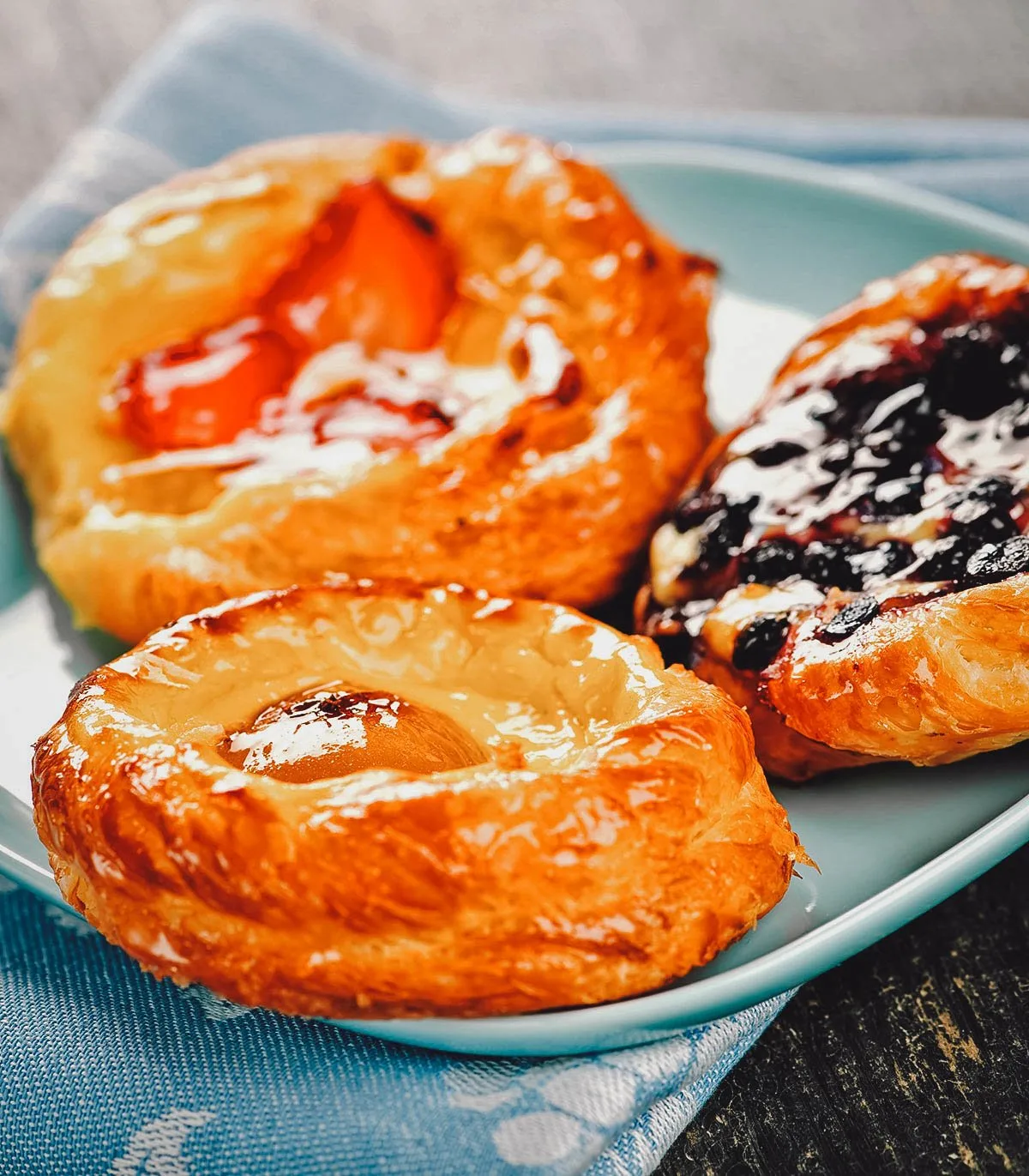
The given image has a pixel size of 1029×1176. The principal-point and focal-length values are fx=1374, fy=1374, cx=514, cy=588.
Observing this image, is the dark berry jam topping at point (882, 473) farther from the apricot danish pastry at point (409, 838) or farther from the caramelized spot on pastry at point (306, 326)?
the caramelized spot on pastry at point (306, 326)

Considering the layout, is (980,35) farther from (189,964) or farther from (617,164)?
(189,964)

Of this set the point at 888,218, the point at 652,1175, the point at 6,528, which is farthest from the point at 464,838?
the point at 888,218

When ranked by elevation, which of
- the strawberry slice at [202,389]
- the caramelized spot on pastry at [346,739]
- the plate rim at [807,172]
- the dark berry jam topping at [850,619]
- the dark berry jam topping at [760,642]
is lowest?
the strawberry slice at [202,389]

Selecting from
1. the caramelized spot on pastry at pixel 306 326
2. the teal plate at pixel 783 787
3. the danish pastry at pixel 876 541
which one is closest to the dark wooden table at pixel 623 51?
the teal plate at pixel 783 787

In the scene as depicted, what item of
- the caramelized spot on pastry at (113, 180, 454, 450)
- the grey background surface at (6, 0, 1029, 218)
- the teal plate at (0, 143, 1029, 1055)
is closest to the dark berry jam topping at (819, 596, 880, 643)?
the teal plate at (0, 143, 1029, 1055)

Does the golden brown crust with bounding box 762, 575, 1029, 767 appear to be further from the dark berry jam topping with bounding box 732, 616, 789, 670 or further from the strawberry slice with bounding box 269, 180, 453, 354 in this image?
the strawberry slice with bounding box 269, 180, 453, 354

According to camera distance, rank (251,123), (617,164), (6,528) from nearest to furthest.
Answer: (6,528), (617,164), (251,123)
